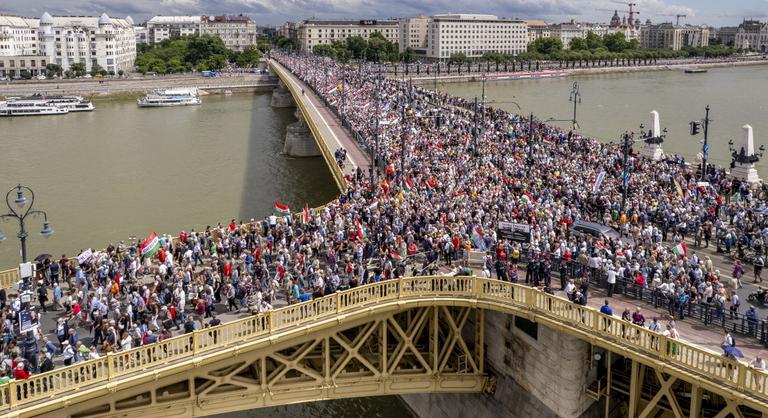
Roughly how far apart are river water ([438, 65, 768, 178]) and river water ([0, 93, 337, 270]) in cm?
2779

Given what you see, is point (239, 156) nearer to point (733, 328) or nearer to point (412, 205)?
point (412, 205)

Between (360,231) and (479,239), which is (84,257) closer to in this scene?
(360,231)

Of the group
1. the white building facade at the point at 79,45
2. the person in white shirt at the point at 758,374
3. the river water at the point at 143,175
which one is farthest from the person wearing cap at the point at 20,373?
the white building facade at the point at 79,45

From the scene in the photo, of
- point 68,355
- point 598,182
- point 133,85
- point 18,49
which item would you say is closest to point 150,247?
point 68,355

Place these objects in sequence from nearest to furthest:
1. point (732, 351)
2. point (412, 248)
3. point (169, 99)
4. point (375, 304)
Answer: point (732, 351) → point (375, 304) → point (412, 248) → point (169, 99)

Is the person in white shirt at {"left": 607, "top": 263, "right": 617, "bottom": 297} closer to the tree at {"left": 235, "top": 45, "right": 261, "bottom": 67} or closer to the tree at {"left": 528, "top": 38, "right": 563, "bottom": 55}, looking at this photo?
the tree at {"left": 235, "top": 45, "right": 261, "bottom": 67}

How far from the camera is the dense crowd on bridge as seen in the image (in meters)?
16.8

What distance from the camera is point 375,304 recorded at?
1739cm

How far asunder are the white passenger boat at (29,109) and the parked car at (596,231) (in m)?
Result: 85.3

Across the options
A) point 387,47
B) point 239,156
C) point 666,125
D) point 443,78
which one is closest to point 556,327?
point 239,156

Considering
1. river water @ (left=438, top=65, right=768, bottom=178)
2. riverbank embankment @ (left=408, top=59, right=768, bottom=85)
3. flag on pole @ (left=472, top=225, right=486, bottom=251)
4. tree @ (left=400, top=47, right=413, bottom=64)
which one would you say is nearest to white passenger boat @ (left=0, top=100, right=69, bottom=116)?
river water @ (left=438, top=65, right=768, bottom=178)

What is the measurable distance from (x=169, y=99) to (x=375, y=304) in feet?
310

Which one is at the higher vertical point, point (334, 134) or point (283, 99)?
point (283, 99)

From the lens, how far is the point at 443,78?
139375 mm
